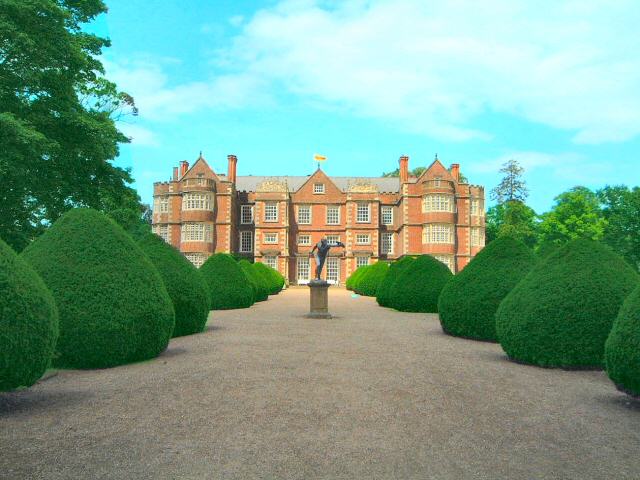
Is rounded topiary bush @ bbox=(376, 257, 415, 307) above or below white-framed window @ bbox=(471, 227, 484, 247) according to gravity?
below

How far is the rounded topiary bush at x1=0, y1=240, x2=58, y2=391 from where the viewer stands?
5.62 meters

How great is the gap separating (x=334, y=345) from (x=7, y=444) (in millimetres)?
6970

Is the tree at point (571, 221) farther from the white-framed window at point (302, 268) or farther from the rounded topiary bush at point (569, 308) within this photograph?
the rounded topiary bush at point (569, 308)

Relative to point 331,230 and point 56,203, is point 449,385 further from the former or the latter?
point 331,230

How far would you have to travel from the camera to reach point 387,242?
2288 inches

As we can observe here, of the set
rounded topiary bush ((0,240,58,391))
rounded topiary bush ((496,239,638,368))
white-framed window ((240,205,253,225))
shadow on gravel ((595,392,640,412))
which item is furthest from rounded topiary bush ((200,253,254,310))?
white-framed window ((240,205,253,225))

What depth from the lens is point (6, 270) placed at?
5.89 meters

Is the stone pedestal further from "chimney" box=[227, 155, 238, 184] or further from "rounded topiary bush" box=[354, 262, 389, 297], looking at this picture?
"chimney" box=[227, 155, 238, 184]

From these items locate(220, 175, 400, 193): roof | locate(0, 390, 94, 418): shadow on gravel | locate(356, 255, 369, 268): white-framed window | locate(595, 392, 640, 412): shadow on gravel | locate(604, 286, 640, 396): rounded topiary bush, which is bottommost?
locate(595, 392, 640, 412): shadow on gravel

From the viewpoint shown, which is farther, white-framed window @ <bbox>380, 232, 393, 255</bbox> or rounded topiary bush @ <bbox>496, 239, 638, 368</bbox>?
white-framed window @ <bbox>380, 232, 393, 255</bbox>

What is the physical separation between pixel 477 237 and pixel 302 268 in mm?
18422

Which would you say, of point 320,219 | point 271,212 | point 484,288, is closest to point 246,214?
point 271,212

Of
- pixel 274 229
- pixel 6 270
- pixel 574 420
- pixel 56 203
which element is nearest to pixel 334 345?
pixel 574 420

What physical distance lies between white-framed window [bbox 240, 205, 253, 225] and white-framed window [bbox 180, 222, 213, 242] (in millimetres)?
6075
